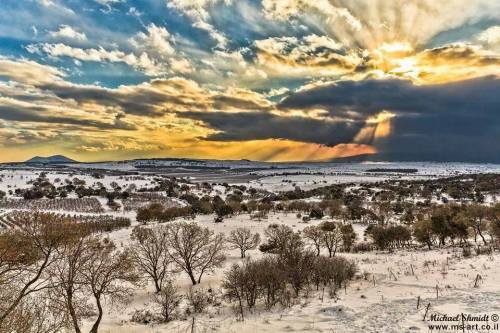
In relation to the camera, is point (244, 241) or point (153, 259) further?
point (244, 241)

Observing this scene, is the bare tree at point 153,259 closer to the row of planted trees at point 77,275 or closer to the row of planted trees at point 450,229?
the row of planted trees at point 77,275

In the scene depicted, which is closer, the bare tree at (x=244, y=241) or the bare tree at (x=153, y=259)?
the bare tree at (x=153, y=259)

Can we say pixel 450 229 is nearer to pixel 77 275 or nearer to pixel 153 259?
pixel 153 259

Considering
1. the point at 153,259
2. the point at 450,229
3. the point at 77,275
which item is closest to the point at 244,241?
the point at 153,259

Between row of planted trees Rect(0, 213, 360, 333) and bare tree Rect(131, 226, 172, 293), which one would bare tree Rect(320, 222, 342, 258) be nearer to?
row of planted trees Rect(0, 213, 360, 333)

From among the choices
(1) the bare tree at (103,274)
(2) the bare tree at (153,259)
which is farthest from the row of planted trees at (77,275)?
(2) the bare tree at (153,259)

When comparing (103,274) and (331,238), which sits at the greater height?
(103,274)

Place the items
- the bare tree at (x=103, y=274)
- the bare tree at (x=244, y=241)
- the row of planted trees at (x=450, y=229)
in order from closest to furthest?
the bare tree at (x=103, y=274)
the row of planted trees at (x=450, y=229)
the bare tree at (x=244, y=241)

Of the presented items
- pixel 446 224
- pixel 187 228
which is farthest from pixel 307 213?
pixel 187 228

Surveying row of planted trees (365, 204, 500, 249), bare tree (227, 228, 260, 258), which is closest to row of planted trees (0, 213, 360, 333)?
bare tree (227, 228, 260, 258)

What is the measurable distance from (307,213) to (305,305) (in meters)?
60.9

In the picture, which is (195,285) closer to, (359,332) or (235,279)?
(235,279)

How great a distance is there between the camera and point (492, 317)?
17.4 meters

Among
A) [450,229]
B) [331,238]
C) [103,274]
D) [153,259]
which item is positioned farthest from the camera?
[331,238]
